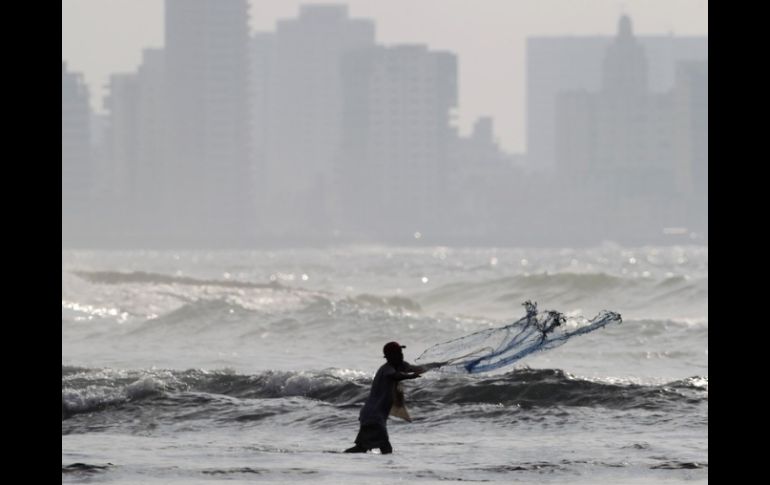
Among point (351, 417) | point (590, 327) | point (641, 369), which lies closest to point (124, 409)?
point (351, 417)

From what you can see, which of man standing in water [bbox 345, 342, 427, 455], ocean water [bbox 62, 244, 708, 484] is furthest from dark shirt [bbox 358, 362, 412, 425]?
ocean water [bbox 62, 244, 708, 484]

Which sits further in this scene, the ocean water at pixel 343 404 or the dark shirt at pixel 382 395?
the dark shirt at pixel 382 395

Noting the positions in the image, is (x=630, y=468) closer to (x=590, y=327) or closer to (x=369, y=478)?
(x=590, y=327)

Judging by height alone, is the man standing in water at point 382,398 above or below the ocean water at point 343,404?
above

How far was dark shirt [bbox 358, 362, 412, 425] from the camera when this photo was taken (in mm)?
11125

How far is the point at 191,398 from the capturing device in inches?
687

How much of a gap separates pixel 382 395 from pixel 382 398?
23 millimetres

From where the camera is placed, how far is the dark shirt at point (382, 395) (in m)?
11.1

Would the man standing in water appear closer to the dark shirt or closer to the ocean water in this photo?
the dark shirt

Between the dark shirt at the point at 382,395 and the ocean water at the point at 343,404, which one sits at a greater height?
the dark shirt at the point at 382,395

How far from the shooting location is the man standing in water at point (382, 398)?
436 inches

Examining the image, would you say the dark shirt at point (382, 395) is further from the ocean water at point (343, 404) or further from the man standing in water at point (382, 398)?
the ocean water at point (343, 404)

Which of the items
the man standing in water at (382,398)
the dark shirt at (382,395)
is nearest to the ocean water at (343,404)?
the man standing in water at (382,398)
